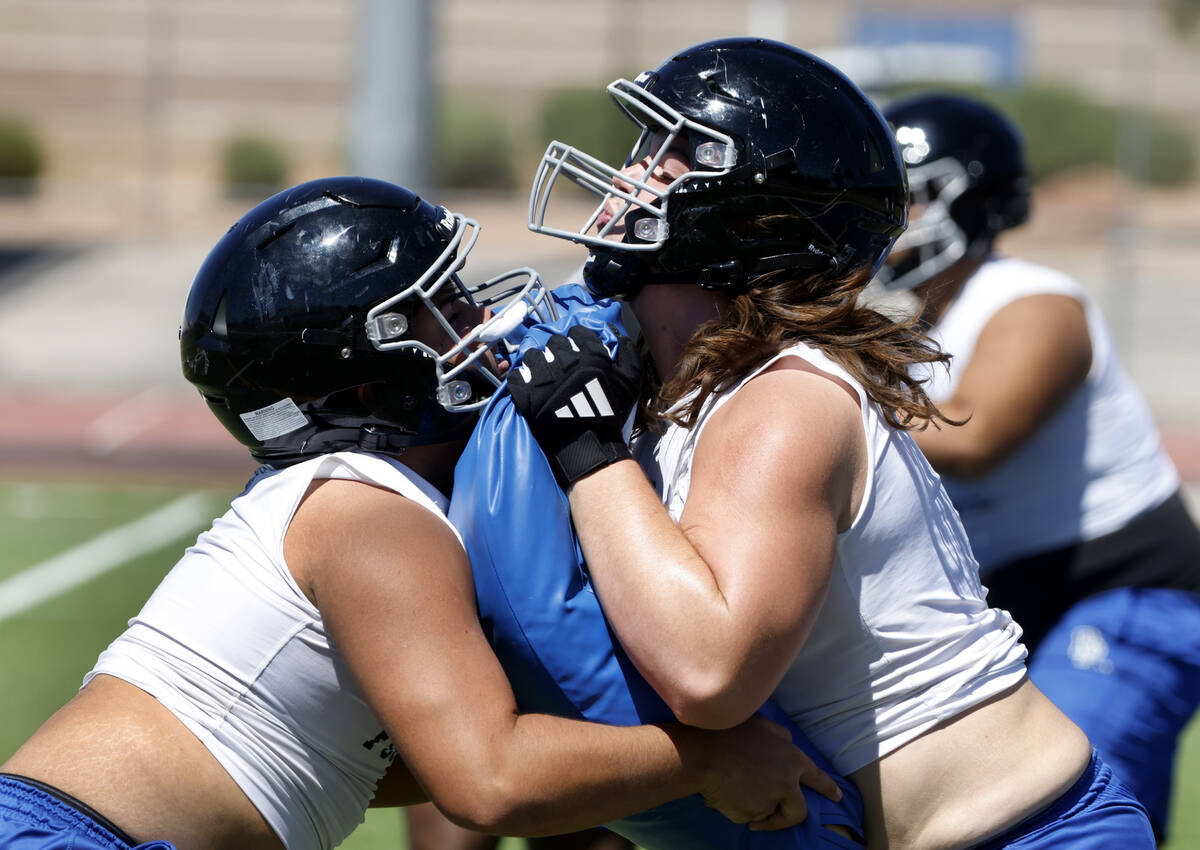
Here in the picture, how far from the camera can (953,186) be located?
429 centimetres

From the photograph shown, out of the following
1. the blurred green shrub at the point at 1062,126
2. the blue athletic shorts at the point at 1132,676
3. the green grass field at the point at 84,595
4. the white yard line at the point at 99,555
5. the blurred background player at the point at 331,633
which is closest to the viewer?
the blurred background player at the point at 331,633

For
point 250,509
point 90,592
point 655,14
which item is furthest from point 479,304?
point 655,14

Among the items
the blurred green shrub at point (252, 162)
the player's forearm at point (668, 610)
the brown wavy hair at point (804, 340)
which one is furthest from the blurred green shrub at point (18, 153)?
the player's forearm at point (668, 610)

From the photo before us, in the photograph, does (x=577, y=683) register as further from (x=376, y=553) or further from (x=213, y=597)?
(x=213, y=597)

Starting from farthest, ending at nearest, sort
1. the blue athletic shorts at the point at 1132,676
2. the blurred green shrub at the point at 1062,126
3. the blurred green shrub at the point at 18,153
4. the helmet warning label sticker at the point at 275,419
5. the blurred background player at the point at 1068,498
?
the blurred green shrub at the point at 18,153, the blurred green shrub at the point at 1062,126, the blurred background player at the point at 1068,498, the blue athletic shorts at the point at 1132,676, the helmet warning label sticker at the point at 275,419

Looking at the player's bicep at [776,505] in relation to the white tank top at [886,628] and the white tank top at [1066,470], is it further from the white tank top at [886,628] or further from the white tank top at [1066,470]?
the white tank top at [1066,470]

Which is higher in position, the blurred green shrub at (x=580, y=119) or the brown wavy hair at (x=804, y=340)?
the brown wavy hair at (x=804, y=340)

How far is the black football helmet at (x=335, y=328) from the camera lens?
243cm

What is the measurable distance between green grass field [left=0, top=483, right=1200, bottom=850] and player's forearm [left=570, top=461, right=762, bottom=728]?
2.86 m

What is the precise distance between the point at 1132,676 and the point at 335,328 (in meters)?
2.30

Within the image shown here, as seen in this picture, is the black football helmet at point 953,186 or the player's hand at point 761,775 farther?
the black football helmet at point 953,186

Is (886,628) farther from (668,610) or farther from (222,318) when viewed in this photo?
(222,318)

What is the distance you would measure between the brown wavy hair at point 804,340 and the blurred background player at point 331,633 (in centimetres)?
37

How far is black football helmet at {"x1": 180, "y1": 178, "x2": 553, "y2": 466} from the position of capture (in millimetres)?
2428
